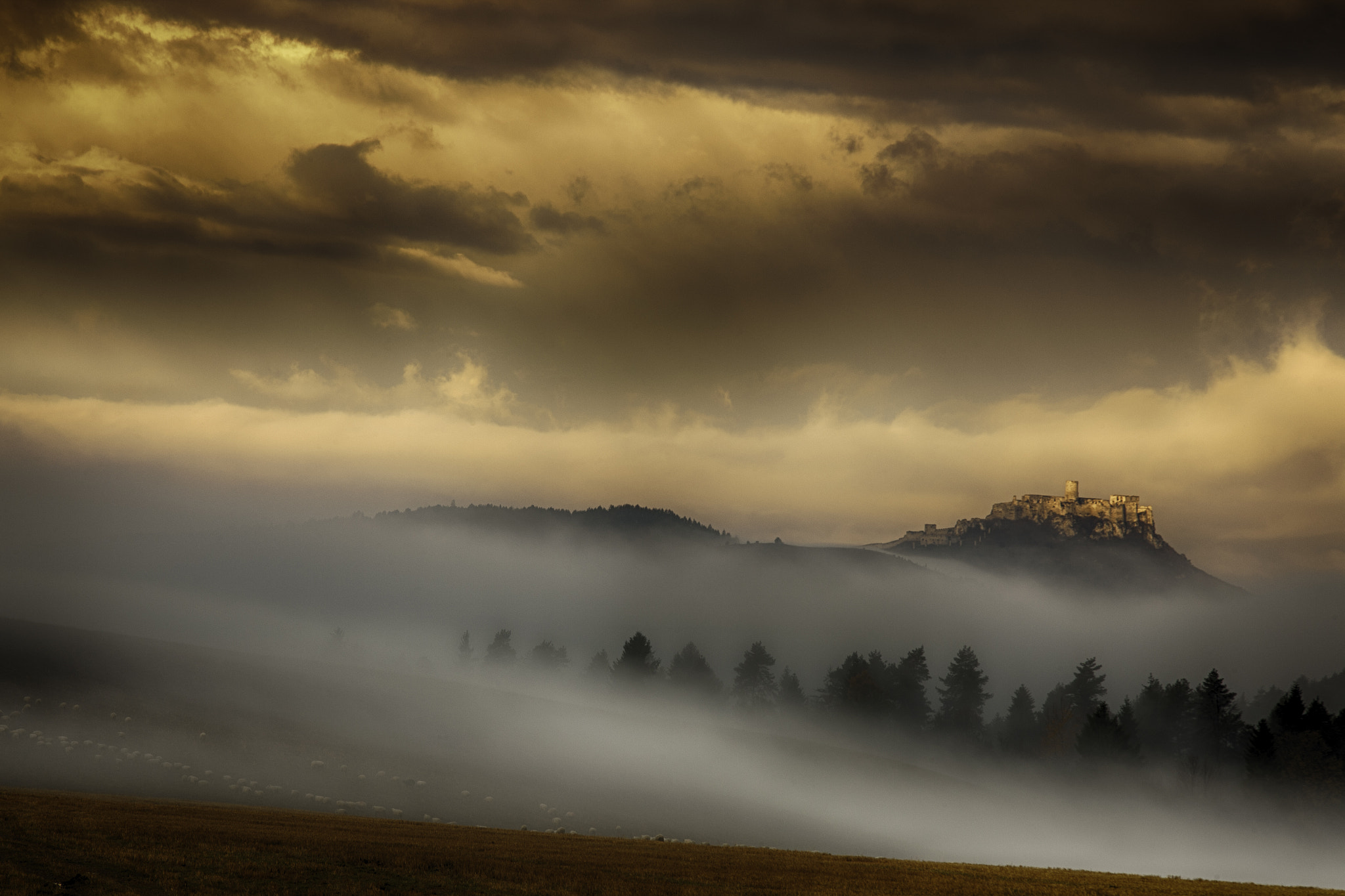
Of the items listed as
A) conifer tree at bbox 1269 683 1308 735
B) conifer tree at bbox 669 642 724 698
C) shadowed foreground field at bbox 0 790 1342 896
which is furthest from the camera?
conifer tree at bbox 669 642 724 698

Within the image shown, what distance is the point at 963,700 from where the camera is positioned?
6781 inches

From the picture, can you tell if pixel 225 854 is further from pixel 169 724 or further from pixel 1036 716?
pixel 1036 716

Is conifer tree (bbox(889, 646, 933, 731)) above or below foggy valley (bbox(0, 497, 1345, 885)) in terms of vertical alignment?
above

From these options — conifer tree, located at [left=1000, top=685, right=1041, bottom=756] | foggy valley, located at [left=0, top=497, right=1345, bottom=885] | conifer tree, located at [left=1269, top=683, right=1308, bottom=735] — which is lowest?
foggy valley, located at [left=0, top=497, right=1345, bottom=885]

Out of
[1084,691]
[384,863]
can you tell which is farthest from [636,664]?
[384,863]

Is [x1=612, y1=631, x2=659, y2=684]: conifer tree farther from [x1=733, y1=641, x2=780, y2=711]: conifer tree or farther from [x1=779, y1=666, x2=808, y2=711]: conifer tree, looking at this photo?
[x1=779, y1=666, x2=808, y2=711]: conifer tree

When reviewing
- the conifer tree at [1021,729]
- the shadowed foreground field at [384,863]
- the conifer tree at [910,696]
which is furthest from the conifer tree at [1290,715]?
the shadowed foreground field at [384,863]

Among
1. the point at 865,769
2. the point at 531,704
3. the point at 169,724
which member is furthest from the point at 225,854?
the point at 531,704

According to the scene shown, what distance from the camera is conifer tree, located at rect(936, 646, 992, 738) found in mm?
170000

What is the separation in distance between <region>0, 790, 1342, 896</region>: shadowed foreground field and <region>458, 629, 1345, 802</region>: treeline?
69150 mm

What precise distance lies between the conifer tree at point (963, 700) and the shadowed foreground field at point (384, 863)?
343 feet

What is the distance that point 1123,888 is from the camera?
57500 millimetres

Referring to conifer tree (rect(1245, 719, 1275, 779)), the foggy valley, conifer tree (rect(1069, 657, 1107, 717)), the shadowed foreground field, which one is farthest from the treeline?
the shadowed foreground field

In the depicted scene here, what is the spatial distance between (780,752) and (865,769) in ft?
47.3
